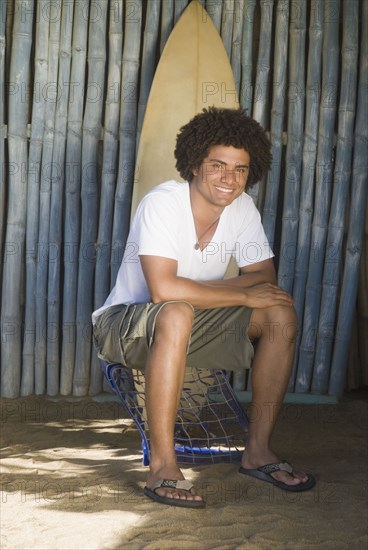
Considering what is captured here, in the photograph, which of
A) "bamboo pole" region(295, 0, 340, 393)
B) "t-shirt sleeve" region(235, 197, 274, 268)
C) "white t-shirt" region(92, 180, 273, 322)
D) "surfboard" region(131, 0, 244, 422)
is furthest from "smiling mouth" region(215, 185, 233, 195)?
"bamboo pole" region(295, 0, 340, 393)

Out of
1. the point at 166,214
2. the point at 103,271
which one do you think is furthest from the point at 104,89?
the point at 166,214

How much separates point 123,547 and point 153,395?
25.6 inches

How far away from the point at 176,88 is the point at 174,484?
255 centimetres

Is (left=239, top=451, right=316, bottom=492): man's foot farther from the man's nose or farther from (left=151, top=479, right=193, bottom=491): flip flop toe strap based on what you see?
the man's nose

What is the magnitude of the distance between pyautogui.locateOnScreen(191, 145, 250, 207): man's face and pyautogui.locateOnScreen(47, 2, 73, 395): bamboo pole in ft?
4.90

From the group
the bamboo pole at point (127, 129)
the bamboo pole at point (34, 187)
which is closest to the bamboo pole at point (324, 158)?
the bamboo pole at point (127, 129)

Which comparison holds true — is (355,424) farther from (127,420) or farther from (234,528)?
(234,528)

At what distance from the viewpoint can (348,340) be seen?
5336mm

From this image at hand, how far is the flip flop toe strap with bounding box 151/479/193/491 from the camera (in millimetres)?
3361

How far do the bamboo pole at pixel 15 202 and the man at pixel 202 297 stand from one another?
1.42 meters

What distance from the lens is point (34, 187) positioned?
5180 mm

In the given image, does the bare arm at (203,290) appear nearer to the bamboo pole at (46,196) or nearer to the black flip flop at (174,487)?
the black flip flop at (174,487)

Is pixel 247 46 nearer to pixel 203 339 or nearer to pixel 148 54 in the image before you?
pixel 148 54

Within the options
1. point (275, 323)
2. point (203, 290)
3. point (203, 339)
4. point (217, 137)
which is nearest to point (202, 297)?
point (203, 290)
